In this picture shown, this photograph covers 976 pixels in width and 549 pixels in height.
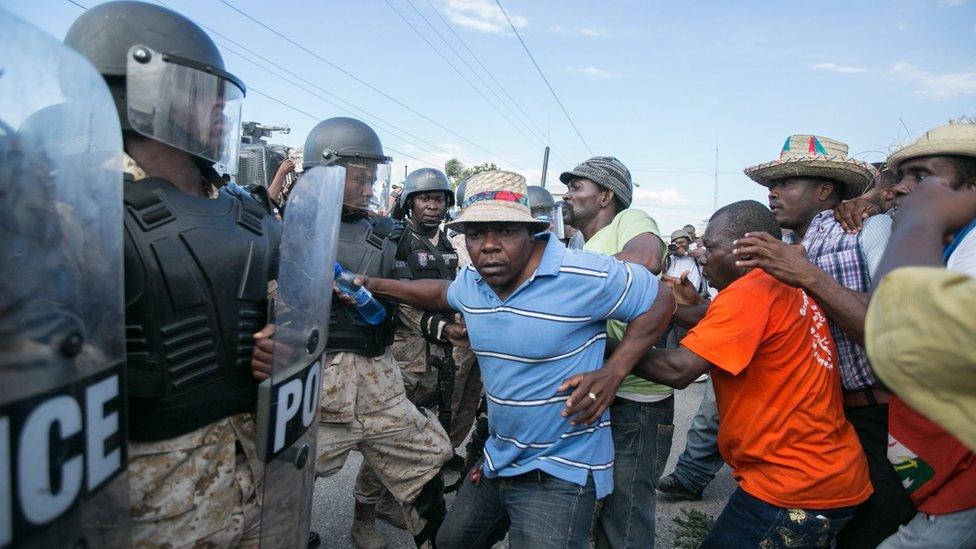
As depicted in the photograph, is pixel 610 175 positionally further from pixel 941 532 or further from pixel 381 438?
pixel 941 532

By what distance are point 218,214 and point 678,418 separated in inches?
209

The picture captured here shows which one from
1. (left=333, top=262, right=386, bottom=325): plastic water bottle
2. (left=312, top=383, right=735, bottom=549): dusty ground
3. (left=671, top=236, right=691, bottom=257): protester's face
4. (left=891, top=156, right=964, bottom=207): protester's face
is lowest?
(left=312, top=383, right=735, bottom=549): dusty ground

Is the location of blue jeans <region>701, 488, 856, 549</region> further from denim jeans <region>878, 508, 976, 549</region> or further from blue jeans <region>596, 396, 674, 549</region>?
blue jeans <region>596, 396, 674, 549</region>

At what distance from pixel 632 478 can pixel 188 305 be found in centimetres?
188

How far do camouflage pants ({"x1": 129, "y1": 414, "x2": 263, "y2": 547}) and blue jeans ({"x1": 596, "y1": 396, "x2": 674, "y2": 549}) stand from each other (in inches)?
56.9

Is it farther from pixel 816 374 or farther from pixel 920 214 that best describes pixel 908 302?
pixel 816 374

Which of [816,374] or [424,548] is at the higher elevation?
[816,374]

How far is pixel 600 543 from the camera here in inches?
95.9

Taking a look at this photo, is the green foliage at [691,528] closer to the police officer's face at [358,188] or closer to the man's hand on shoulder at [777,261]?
the man's hand on shoulder at [777,261]

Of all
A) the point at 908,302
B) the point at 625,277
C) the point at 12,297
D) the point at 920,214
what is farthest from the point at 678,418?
the point at 12,297

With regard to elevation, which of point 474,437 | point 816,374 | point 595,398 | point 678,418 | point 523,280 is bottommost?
point 678,418

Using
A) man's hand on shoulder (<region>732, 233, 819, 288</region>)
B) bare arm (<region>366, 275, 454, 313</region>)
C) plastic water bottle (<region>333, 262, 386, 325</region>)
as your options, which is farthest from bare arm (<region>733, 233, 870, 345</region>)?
plastic water bottle (<region>333, 262, 386, 325</region>)

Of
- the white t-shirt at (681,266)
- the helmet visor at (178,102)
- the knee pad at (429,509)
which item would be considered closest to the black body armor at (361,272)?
the knee pad at (429,509)

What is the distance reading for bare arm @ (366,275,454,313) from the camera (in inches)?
94.0
